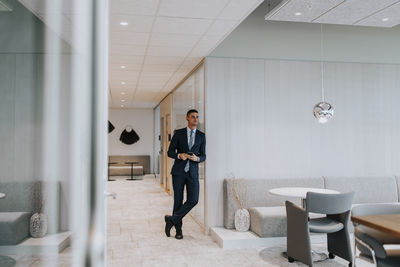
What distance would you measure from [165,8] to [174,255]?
112 inches

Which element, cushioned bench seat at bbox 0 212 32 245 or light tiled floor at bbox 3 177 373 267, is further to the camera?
light tiled floor at bbox 3 177 373 267

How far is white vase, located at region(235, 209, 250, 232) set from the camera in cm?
492

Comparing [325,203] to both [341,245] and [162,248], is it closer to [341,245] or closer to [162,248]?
[341,245]

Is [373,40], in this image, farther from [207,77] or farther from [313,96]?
[207,77]

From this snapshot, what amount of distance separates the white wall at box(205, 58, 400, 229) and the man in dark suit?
25cm

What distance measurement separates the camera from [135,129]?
14766 mm

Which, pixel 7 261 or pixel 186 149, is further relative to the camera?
pixel 186 149

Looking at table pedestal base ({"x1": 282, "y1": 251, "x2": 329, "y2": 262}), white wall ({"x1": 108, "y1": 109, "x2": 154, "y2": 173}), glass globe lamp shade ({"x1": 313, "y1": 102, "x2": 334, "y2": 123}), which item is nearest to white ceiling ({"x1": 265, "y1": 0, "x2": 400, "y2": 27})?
glass globe lamp shade ({"x1": 313, "y1": 102, "x2": 334, "y2": 123})

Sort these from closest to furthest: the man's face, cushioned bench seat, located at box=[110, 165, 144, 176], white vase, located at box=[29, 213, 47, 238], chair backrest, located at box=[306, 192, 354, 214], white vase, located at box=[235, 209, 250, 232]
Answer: white vase, located at box=[29, 213, 47, 238] → chair backrest, located at box=[306, 192, 354, 214] → white vase, located at box=[235, 209, 250, 232] → the man's face → cushioned bench seat, located at box=[110, 165, 144, 176]

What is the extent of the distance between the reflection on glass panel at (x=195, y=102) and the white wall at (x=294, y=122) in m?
0.34

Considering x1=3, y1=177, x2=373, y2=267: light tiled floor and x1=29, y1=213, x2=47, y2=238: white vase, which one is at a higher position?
x1=29, y1=213, x2=47, y2=238: white vase

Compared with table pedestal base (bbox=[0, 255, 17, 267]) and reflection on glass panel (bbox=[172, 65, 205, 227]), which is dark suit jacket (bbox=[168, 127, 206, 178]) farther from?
table pedestal base (bbox=[0, 255, 17, 267])

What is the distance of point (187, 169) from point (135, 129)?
10.1m

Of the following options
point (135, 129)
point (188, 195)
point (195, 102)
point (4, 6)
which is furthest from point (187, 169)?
point (135, 129)
